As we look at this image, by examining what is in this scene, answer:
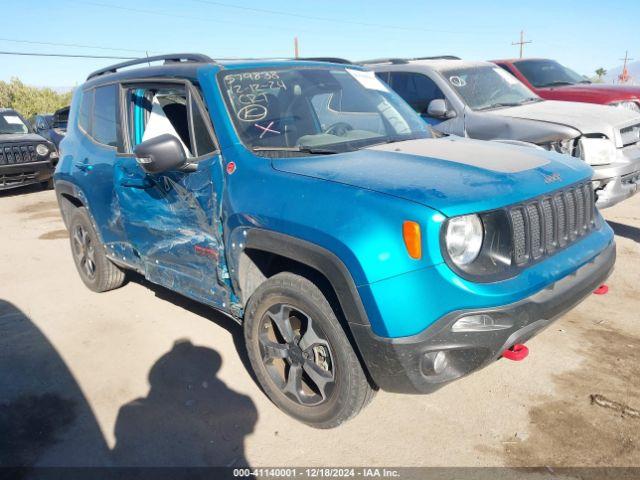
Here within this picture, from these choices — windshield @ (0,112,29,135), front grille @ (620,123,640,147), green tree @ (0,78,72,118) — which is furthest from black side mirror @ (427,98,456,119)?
green tree @ (0,78,72,118)

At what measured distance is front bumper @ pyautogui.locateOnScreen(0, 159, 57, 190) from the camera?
10312 mm

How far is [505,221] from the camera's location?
8.08ft

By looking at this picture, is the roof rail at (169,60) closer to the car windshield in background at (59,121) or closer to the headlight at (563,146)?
the headlight at (563,146)

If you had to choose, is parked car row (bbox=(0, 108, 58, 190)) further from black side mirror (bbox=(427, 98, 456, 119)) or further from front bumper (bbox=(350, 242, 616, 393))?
front bumper (bbox=(350, 242, 616, 393))

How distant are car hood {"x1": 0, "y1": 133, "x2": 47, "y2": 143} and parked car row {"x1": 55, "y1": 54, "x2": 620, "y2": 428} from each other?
23.2 feet

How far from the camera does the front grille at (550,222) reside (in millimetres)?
2525

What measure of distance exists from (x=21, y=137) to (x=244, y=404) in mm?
9906

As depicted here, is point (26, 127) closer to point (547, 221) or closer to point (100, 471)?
point (100, 471)

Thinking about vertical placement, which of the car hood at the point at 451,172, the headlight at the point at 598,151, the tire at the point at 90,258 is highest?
the car hood at the point at 451,172

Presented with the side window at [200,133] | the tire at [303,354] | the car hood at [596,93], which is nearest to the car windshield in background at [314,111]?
the side window at [200,133]

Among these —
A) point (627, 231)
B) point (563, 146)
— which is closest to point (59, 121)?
point (563, 146)

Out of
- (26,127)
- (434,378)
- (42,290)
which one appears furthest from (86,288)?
(26,127)

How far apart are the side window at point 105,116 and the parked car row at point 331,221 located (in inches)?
0.9

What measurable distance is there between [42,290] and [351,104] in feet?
12.0
